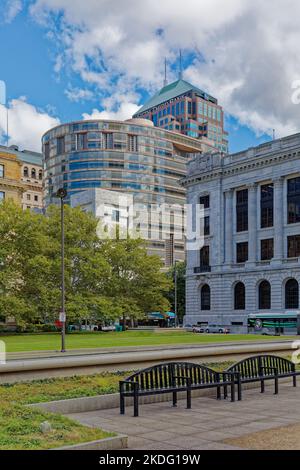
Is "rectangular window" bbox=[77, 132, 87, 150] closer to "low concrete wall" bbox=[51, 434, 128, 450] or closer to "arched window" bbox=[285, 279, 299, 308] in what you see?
"arched window" bbox=[285, 279, 299, 308]

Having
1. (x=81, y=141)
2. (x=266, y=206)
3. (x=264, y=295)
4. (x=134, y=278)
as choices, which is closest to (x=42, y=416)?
(x=134, y=278)

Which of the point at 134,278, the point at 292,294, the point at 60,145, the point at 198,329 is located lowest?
the point at 198,329

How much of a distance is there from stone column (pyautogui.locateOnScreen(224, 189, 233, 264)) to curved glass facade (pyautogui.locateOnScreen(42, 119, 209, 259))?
242ft

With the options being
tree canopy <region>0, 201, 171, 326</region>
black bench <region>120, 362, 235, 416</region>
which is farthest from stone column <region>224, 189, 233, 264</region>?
black bench <region>120, 362, 235, 416</region>

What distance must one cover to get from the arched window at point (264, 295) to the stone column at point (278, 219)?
406cm

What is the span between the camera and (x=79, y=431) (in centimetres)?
1046

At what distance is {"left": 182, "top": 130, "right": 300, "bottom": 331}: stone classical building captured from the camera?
72000 millimetres

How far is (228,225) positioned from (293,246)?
11261 millimetres

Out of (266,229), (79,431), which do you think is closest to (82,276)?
(266,229)

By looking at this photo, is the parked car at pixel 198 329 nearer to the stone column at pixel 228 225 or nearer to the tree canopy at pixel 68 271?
the stone column at pixel 228 225

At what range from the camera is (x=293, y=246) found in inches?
2825

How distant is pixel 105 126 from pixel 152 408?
5983 inches

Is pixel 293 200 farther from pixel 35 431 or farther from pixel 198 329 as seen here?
pixel 35 431
